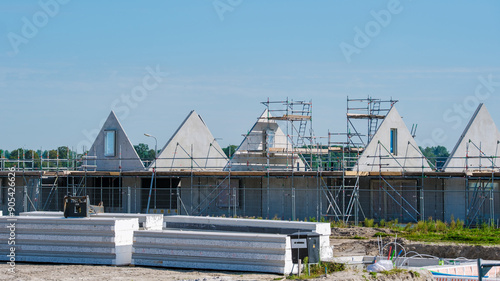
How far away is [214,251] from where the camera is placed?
17.0 metres

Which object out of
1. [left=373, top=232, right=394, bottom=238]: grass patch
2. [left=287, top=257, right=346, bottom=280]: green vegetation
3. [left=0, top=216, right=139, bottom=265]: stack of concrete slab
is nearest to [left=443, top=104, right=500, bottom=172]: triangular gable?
[left=373, top=232, right=394, bottom=238]: grass patch

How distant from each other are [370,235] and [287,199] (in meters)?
6.64

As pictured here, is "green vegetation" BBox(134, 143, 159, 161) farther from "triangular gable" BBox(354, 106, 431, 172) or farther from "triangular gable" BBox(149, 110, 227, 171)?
"triangular gable" BBox(354, 106, 431, 172)

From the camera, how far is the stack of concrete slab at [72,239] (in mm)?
18016

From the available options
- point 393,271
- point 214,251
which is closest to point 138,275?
point 214,251

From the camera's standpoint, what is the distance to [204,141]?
3978 cm

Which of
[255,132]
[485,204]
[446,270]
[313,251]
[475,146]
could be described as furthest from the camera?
[255,132]

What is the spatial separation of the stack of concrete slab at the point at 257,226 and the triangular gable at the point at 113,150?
53.7 feet

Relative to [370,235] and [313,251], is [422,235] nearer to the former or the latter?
[370,235]

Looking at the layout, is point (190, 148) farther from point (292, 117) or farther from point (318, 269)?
point (318, 269)

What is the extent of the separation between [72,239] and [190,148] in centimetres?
2104

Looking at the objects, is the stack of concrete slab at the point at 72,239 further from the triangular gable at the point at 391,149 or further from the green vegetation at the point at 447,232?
the triangular gable at the point at 391,149

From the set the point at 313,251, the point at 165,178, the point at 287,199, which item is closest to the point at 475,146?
the point at 287,199

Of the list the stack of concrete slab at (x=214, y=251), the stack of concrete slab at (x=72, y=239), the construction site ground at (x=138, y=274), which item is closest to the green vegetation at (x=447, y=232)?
the construction site ground at (x=138, y=274)
